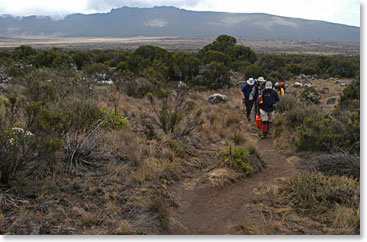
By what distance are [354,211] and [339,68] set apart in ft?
72.3

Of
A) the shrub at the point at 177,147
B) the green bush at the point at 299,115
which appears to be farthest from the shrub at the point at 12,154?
the green bush at the point at 299,115

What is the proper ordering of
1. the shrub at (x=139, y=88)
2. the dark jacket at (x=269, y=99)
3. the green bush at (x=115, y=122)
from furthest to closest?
the shrub at (x=139, y=88)
the dark jacket at (x=269, y=99)
the green bush at (x=115, y=122)

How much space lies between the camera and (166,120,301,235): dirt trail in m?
3.39

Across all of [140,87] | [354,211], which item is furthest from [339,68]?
[354,211]

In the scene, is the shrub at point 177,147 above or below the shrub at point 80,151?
below

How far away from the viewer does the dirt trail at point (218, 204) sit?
3386 millimetres

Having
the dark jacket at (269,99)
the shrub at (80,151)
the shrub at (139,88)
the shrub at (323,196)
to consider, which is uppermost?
the shrub at (139,88)

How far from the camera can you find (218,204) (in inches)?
154

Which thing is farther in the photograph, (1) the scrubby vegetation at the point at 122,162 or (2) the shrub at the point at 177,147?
(2) the shrub at the point at 177,147

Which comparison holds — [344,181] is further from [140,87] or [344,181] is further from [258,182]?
[140,87]

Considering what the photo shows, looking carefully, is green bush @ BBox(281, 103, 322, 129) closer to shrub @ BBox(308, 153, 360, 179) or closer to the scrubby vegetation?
the scrubby vegetation

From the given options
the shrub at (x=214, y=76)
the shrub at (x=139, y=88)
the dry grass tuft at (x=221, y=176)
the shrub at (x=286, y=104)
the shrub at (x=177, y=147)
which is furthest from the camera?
the shrub at (x=214, y=76)

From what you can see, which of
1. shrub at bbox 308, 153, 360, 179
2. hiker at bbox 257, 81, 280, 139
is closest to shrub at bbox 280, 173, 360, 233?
shrub at bbox 308, 153, 360, 179

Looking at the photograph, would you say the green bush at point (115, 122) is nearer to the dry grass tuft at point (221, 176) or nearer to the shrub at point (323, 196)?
the dry grass tuft at point (221, 176)
